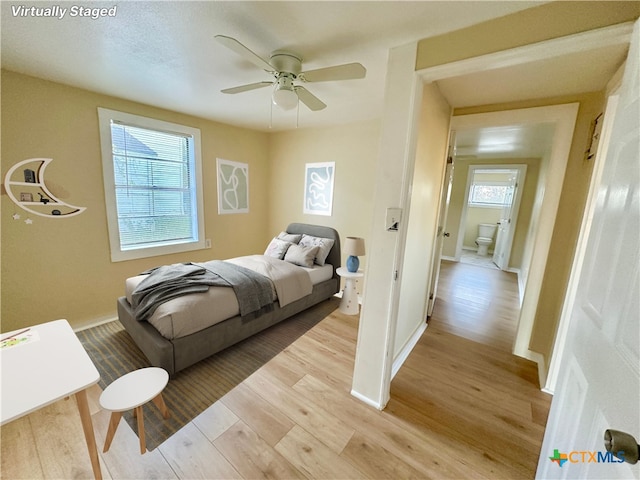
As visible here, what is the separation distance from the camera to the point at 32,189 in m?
2.21

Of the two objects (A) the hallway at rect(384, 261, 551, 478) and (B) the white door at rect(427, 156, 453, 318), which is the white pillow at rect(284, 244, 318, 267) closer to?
(B) the white door at rect(427, 156, 453, 318)

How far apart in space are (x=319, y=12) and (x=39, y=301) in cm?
338

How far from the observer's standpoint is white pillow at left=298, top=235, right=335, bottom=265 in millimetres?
3379

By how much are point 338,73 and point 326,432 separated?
2.20 meters

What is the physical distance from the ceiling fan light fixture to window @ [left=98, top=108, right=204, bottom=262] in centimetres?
208

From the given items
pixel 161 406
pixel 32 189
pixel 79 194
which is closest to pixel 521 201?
pixel 161 406

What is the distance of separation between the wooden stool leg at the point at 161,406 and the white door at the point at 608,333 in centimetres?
195

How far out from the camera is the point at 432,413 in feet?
5.50

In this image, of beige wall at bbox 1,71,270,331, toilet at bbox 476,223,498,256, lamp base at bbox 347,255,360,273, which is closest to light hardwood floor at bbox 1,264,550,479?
lamp base at bbox 347,255,360,273

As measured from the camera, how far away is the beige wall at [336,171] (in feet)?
10.7

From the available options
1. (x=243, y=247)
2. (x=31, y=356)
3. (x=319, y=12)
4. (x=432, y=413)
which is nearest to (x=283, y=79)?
(x=319, y=12)

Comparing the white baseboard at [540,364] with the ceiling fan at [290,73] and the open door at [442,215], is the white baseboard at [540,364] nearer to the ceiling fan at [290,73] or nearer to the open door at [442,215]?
the open door at [442,215]

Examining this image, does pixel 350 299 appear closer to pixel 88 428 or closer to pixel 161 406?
pixel 161 406

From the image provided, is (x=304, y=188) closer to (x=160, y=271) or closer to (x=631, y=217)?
(x=160, y=271)
